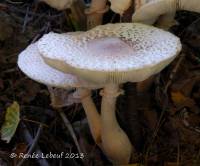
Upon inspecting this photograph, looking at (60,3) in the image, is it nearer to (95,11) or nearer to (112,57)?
(95,11)

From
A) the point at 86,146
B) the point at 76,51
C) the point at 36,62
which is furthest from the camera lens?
the point at 86,146

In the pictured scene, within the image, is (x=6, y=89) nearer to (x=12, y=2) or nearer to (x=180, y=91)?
(x=12, y=2)

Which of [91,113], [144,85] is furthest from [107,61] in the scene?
[144,85]

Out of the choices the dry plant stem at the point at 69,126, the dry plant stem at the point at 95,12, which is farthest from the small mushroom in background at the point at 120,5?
the dry plant stem at the point at 69,126

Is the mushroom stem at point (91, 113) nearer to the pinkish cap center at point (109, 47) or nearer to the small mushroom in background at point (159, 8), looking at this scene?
the pinkish cap center at point (109, 47)

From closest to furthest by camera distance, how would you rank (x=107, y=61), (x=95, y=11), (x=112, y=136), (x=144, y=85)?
(x=107, y=61), (x=112, y=136), (x=95, y=11), (x=144, y=85)

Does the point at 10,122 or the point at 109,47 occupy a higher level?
the point at 109,47

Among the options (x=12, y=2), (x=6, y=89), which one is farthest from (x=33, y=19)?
(x=6, y=89)
